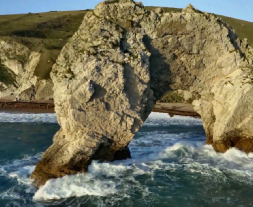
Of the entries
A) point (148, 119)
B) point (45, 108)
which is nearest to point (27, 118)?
point (45, 108)

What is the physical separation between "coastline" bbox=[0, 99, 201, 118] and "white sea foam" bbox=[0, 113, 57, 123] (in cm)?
324

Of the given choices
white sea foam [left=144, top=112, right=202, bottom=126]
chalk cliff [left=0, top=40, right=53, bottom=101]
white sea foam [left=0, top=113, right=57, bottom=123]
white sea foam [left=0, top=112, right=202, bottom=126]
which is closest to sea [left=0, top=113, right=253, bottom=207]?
white sea foam [left=144, top=112, right=202, bottom=126]

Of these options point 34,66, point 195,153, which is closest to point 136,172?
point 195,153

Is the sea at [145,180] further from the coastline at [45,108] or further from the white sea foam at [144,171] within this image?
the coastline at [45,108]

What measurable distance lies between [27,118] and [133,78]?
26.7 m

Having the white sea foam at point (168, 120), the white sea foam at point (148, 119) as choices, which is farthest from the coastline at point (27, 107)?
the white sea foam at point (168, 120)

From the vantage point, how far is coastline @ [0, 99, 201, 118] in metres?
44.7

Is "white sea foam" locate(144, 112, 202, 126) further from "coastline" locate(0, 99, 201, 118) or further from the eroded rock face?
the eroded rock face

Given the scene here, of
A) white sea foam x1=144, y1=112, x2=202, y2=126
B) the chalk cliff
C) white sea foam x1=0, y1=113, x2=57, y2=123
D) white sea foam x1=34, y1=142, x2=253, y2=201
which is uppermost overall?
the chalk cliff

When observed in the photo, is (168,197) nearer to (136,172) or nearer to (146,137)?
(136,172)

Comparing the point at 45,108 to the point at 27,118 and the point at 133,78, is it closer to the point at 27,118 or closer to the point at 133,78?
the point at 27,118

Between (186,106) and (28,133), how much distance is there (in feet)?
92.9

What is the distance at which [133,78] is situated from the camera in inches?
704

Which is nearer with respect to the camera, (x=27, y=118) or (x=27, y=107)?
(x=27, y=118)
